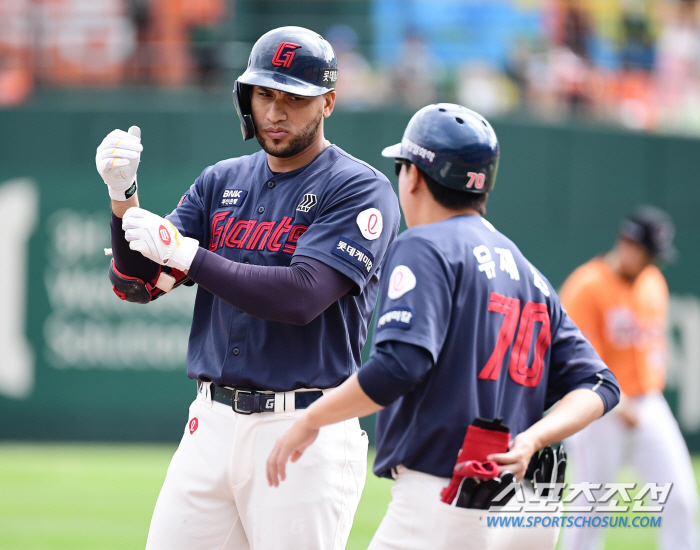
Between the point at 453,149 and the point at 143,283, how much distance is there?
1.35 metres

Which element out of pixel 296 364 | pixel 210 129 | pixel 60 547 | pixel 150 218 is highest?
pixel 150 218

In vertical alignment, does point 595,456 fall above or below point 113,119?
below

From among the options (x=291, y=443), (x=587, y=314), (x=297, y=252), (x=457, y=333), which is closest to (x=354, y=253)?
(x=297, y=252)

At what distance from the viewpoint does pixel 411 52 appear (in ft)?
40.6

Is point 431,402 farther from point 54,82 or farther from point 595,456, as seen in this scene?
point 54,82

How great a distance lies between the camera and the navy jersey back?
2789 mm

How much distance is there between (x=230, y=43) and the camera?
38.8ft

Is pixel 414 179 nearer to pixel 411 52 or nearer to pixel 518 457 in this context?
pixel 518 457

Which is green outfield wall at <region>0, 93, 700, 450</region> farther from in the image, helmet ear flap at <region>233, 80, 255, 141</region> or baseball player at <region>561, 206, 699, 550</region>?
helmet ear flap at <region>233, 80, 255, 141</region>

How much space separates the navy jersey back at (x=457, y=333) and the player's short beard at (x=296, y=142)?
88 cm

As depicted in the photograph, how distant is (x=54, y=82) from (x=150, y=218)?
29.5 ft

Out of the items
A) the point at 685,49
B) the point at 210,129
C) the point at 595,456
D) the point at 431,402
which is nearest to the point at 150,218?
the point at 431,402

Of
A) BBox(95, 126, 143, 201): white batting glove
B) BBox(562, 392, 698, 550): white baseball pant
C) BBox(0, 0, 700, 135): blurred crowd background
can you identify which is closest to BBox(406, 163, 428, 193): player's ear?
BBox(95, 126, 143, 201): white batting glove

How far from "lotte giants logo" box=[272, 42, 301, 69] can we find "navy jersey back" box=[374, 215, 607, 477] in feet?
3.29
